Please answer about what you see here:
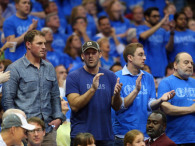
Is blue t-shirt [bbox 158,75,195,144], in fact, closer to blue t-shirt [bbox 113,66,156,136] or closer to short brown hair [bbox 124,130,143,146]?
blue t-shirt [bbox 113,66,156,136]

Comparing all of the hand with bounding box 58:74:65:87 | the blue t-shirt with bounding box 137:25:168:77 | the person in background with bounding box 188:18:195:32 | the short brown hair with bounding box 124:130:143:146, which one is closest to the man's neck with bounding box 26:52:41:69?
the short brown hair with bounding box 124:130:143:146

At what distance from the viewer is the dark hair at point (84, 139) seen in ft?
21.0

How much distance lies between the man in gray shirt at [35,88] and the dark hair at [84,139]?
633 mm

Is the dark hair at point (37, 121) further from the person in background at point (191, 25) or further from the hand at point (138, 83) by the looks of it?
the person in background at point (191, 25)

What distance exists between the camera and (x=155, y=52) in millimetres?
11414

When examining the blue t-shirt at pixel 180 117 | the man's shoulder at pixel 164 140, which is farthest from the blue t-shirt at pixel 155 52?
the man's shoulder at pixel 164 140

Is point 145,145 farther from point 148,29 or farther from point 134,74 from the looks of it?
point 148,29

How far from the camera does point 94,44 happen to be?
710 centimetres

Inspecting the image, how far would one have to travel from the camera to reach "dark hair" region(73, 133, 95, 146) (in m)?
6.39

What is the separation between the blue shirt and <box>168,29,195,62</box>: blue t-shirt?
5.31 m

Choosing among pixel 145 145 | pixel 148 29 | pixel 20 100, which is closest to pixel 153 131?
pixel 145 145

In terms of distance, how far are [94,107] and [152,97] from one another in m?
1.36

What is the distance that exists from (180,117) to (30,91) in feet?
8.69

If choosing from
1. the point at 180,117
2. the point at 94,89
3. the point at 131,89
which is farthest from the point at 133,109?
the point at 94,89
